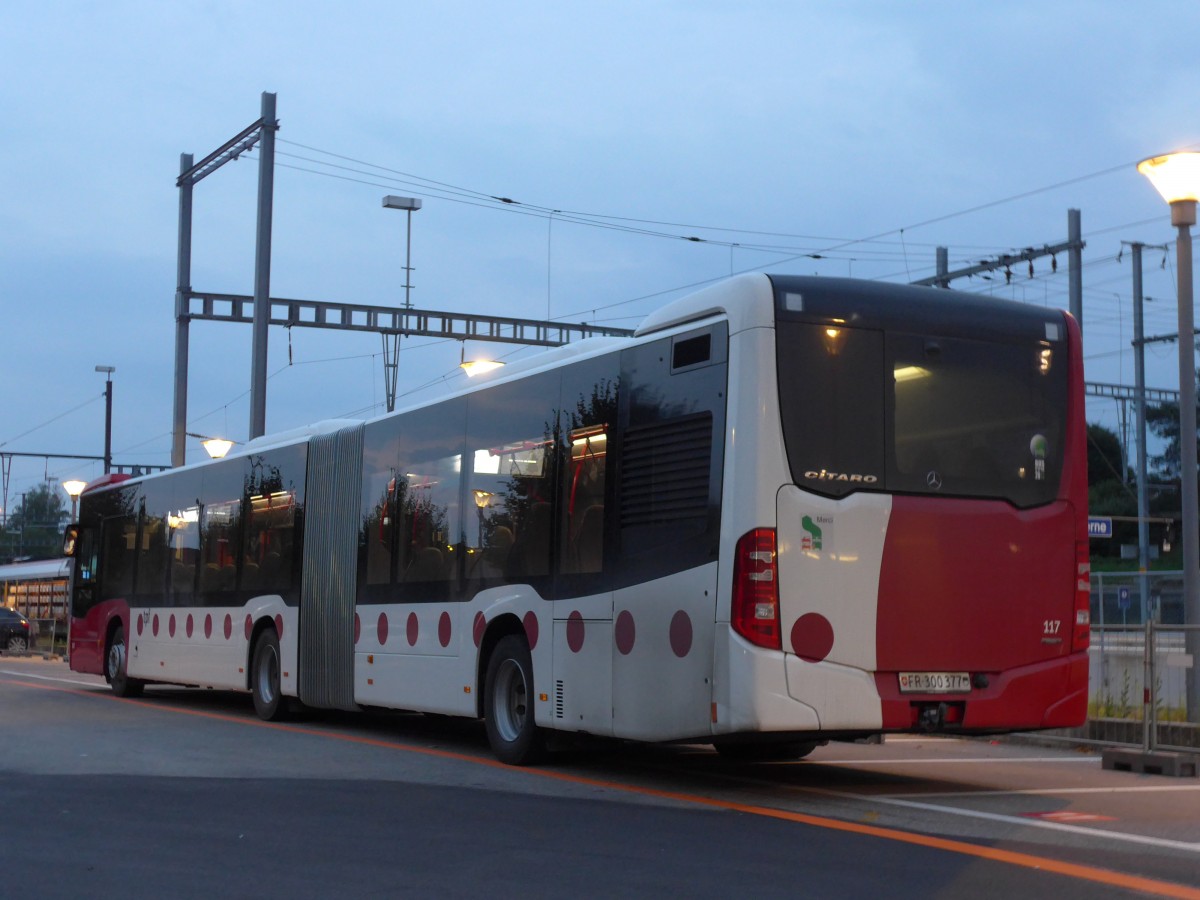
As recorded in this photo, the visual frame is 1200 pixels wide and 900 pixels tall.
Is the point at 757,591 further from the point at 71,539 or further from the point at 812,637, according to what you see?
the point at 71,539

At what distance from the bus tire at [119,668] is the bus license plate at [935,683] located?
1592 cm

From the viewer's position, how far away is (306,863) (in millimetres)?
7914

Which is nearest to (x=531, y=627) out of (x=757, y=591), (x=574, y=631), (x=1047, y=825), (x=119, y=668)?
(x=574, y=631)

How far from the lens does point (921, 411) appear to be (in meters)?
10.5

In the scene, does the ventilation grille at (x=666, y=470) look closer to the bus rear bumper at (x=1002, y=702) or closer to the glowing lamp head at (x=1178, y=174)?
the bus rear bumper at (x=1002, y=702)

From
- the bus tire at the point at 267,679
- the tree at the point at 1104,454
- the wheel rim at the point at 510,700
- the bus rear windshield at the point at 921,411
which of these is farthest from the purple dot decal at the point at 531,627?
the tree at the point at 1104,454

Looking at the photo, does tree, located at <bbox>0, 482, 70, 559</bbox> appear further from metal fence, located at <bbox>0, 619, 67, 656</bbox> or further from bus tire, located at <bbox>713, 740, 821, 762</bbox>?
bus tire, located at <bbox>713, 740, 821, 762</bbox>

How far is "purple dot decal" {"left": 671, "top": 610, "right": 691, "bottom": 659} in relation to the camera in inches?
410

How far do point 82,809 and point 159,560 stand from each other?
1287cm

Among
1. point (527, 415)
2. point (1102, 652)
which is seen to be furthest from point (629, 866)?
point (1102, 652)

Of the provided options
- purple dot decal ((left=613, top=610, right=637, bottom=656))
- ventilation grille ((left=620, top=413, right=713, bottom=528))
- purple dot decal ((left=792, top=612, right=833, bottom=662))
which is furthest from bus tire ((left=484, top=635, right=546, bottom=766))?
purple dot decal ((left=792, top=612, right=833, bottom=662))

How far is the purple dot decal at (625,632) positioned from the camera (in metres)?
11.1

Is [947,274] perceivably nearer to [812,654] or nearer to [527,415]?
[527,415]

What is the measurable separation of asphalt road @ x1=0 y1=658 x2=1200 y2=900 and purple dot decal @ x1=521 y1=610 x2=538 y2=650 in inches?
39.7
